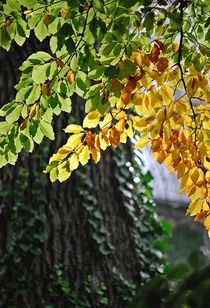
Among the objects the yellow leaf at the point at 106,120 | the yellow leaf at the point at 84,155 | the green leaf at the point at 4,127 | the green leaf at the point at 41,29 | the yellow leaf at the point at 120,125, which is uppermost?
the green leaf at the point at 41,29

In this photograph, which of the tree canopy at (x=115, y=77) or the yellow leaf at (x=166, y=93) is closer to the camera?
the tree canopy at (x=115, y=77)

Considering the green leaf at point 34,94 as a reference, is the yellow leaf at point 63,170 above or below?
below

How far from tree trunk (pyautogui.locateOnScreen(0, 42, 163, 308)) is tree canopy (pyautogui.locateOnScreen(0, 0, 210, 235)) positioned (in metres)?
1.24

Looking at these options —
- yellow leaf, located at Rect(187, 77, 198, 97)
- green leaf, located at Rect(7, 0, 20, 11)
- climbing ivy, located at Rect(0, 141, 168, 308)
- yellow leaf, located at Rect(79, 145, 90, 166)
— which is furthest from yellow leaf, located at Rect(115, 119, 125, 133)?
climbing ivy, located at Rect(0, 141, 168, 308)

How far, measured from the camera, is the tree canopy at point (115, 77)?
168 centimetres

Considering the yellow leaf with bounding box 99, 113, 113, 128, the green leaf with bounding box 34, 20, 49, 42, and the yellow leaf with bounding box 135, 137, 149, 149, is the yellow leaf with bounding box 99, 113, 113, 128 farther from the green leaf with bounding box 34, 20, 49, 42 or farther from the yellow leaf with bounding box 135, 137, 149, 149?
the green leaf with bounding box 34, 20, 49, 42

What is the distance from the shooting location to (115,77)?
1.71 metres

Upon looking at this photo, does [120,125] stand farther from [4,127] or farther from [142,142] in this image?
[4,127]

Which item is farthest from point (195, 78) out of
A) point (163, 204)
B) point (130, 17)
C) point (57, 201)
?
point (163, 204)

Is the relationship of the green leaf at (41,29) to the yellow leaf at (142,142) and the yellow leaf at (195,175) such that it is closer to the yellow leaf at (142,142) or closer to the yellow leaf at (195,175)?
the yellow leaf at (142,142)

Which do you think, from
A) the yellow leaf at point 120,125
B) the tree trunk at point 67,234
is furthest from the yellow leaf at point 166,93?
the tree trunk at point 67,234

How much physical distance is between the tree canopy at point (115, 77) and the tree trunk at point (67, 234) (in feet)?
4.07

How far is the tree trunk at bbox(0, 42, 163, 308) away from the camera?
306cm

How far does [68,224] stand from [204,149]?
4.90 ft
